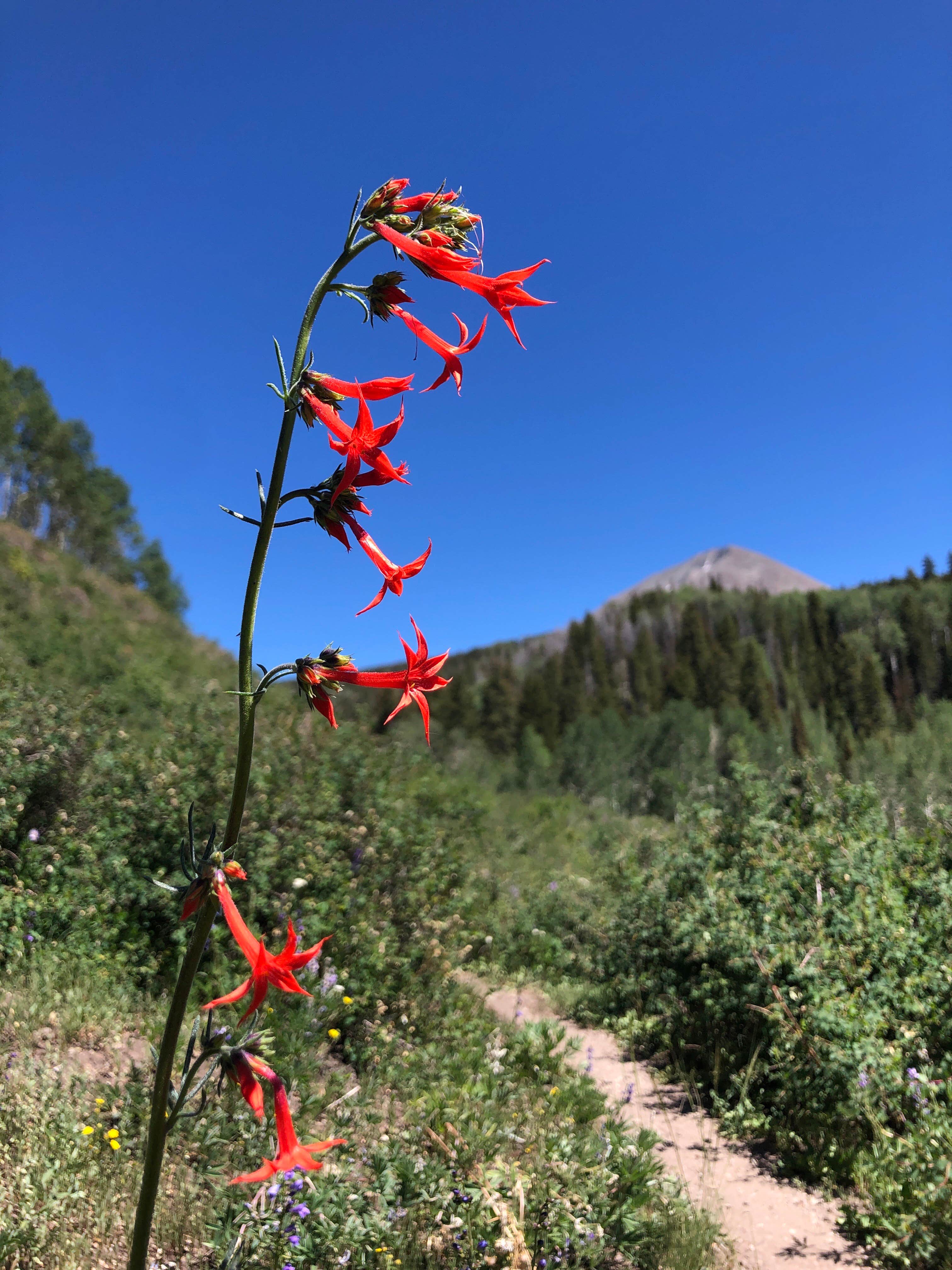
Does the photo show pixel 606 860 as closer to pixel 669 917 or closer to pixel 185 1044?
pixel 669 917

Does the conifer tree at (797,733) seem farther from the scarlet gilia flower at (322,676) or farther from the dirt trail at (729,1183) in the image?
the scarlet gilia flower at (322,676)

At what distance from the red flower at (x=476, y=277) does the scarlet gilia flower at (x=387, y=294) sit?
54mm

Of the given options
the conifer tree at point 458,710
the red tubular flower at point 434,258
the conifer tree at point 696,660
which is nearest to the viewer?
the red tubular flower at point 434,258

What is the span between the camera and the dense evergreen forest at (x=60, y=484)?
38.1m

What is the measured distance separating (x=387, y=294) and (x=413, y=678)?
0.73 metres

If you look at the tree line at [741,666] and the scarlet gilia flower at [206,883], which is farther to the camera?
the tree line at [741,666]

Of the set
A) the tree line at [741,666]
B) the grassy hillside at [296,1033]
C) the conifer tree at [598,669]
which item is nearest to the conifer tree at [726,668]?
the tree line at [741,666]

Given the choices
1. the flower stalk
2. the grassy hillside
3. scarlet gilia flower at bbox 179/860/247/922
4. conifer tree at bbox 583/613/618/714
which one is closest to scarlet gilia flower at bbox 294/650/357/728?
the flower stalk

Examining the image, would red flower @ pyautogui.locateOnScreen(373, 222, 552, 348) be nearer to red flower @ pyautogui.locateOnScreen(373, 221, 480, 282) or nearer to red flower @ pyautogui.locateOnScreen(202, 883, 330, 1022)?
red flower @ pyautogui.locateOnScreen(373, 221, 480, 282)

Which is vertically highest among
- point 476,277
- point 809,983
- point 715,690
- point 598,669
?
point 598,669

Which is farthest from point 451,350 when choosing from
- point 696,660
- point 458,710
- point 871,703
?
point 871,703

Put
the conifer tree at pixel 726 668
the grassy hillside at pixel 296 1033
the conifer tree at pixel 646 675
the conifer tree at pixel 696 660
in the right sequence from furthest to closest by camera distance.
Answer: the conifer tree at pixel 646 675, the conifer tree at pixel 696 660, the conifer tree at pixel 726 668, the grassy hillside at pixel 296 1033

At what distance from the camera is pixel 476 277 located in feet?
4.43

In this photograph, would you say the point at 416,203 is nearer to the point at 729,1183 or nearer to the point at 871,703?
the point at 729,1183
